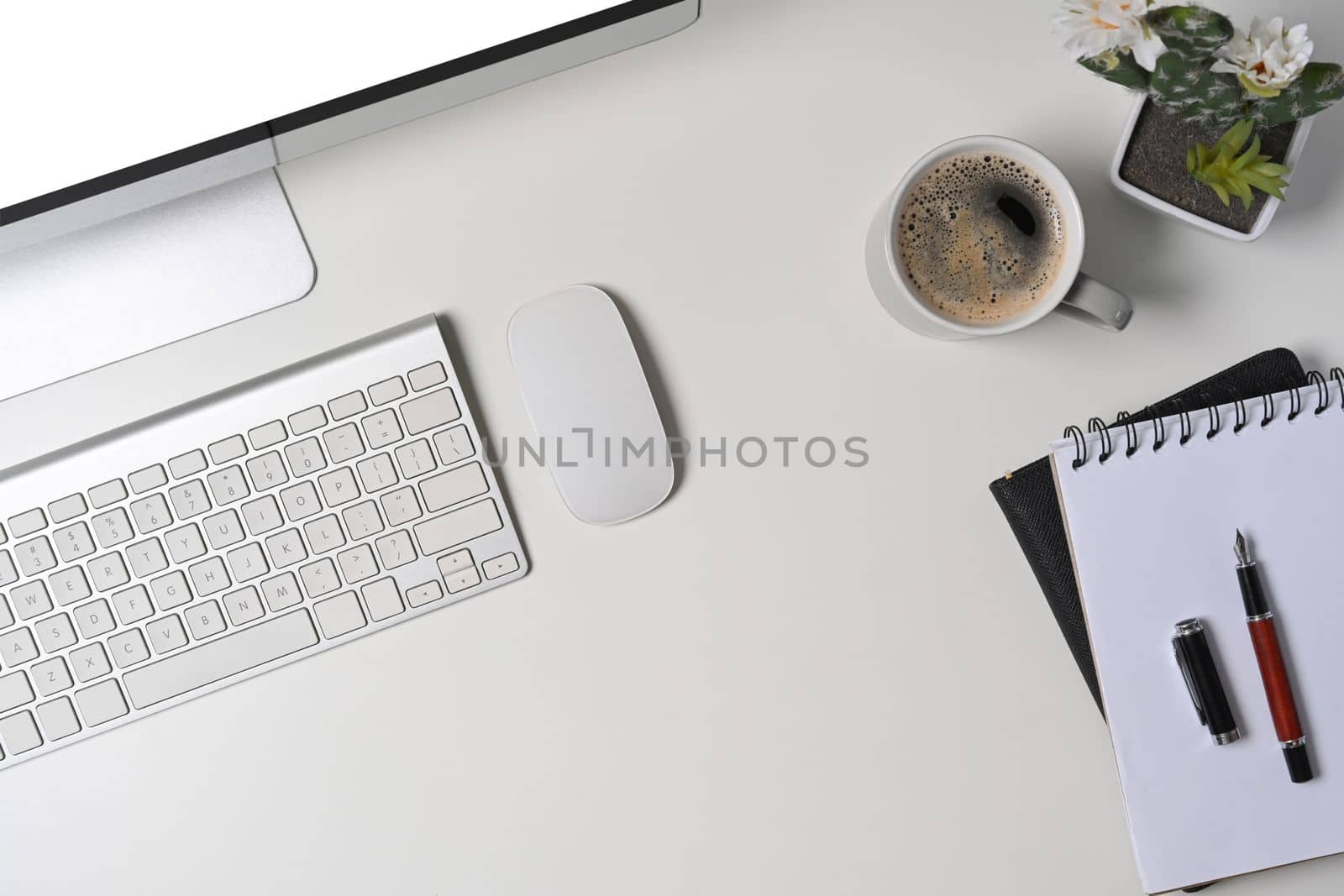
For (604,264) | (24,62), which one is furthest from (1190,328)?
(24,62)

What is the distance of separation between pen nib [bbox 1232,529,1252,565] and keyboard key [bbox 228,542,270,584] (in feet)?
2.05

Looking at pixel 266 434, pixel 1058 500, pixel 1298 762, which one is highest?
pixel 266 434

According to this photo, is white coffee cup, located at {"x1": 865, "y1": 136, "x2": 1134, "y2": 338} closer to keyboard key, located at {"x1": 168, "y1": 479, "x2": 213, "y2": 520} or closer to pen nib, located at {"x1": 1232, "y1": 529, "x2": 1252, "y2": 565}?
pen nib, located at {"x1": 1232, "y1": 529, "x2": 1252, "y2": 565}

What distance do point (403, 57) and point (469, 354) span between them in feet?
0.66

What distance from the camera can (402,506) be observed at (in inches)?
23.2

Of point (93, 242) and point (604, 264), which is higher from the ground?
point (93, 242)

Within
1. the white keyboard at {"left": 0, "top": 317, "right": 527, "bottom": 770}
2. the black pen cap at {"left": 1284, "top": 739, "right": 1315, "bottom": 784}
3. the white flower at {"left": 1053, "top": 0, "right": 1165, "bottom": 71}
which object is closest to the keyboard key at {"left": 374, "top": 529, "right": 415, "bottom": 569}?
the white keyboard at {"left": 0, "top": 317, "right": 527, "bottom": 770}

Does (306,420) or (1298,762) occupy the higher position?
(306,420)

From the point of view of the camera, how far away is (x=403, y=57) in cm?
47

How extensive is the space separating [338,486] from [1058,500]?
1.52ft

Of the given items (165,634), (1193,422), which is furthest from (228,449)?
(1193,422)

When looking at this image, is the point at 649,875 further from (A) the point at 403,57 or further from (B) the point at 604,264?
(A) the point at 403,57

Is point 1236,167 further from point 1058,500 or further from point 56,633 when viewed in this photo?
point 56,633

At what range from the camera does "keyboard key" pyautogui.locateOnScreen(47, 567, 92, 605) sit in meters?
0.57
